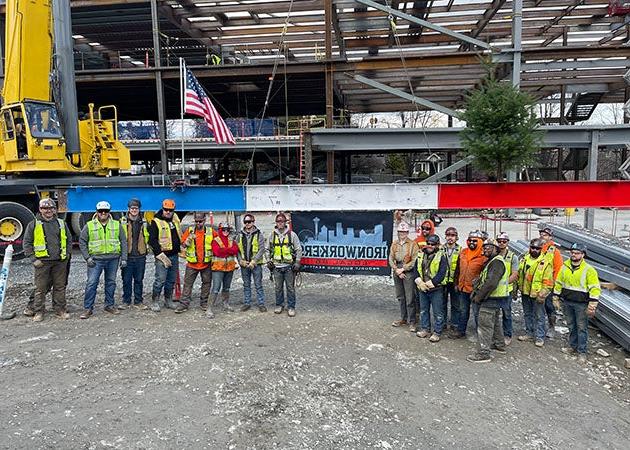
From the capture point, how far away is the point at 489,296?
5949mm

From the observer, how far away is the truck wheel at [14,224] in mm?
11133

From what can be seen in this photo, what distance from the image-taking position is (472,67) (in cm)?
1834

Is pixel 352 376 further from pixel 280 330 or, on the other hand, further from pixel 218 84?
pixel 218 84

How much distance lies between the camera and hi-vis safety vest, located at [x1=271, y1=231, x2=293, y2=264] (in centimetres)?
730

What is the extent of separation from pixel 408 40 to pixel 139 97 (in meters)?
14.2

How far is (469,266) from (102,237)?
5.69m

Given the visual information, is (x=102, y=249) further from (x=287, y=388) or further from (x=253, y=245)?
(x=287, y=388)

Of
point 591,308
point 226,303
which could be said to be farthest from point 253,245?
point 591,308

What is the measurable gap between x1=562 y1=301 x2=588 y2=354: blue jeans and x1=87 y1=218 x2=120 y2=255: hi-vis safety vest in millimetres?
6860

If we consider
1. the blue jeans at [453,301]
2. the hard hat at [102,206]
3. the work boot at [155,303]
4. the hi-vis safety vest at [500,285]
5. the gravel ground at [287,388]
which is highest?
the hard hat at [102,206]

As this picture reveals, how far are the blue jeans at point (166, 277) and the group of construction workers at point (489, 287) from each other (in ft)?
12.3

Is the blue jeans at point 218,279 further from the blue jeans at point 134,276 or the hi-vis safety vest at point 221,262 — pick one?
the blue jeans at point 134,276

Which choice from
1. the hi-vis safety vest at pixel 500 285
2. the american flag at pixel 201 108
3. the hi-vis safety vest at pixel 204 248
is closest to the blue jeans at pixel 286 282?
the hi-vis safety vest at pixel 204 248

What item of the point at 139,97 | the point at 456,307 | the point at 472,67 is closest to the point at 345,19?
the point at 472,67
